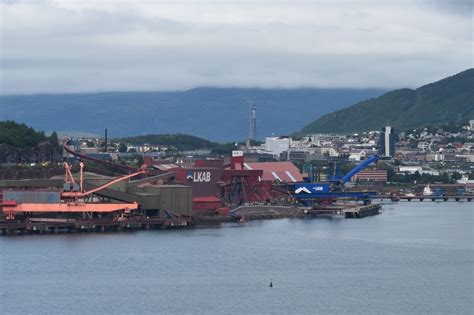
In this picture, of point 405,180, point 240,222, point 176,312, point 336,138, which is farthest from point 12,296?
point 336,138

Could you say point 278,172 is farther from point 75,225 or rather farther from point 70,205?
point 75,225

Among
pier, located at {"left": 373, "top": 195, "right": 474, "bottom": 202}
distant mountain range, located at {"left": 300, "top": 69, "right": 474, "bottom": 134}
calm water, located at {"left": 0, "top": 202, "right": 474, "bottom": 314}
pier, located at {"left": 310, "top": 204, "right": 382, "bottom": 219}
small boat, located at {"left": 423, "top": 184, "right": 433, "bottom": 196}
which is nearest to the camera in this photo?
calm water, located at {"left": 0, "top": 202, "right": 474, "bottom": 314}

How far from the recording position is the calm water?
3303 centimetres

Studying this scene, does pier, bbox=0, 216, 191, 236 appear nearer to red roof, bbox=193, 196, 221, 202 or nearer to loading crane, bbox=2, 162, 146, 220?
loading crane, bbox=2, 162, 146, 220

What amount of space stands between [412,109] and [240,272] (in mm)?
135594

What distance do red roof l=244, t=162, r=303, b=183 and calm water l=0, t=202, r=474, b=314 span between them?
23183 mm

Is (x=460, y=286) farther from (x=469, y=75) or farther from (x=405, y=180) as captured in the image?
(x=469, y=75)

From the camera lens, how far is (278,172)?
→ 77.9 m

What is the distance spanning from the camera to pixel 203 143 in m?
126

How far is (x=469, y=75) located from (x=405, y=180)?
8232 cm

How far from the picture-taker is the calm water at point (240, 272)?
33.0 metres

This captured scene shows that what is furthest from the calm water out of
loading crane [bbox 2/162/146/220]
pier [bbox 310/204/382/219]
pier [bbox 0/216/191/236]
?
pier [bbox 310/204/382/219]

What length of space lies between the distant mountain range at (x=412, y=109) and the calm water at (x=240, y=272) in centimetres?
11428

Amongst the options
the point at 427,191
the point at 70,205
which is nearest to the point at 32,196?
the point at 70,205
